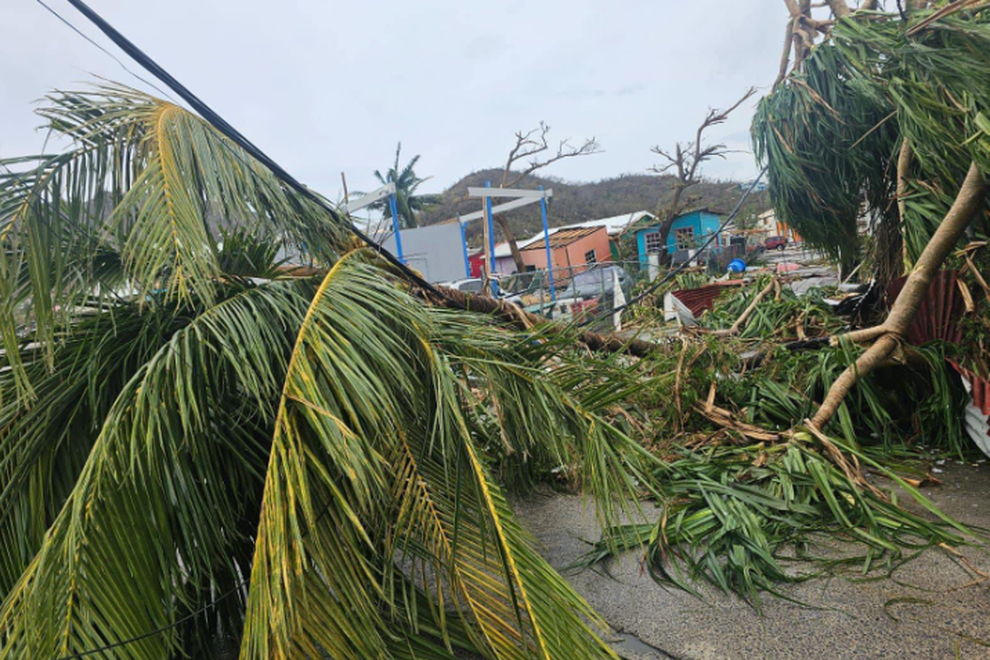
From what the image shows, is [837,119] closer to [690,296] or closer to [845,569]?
[845,569]

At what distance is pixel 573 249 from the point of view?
3133cm

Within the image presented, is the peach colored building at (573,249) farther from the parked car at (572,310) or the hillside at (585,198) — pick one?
the parked car at (572,310)

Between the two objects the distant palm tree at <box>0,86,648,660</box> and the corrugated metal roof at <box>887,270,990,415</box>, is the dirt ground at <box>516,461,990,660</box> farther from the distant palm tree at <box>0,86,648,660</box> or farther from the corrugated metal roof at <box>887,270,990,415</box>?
the corrugated metal roof at <box>887,270,990,415</box>

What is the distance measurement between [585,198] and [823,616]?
67.4 meters

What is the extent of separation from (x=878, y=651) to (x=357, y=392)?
198 cm

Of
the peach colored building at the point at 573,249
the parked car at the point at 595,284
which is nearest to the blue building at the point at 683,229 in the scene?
the peach colored building at the point at 573,249

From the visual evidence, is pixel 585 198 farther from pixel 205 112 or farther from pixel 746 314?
pixel 205 112

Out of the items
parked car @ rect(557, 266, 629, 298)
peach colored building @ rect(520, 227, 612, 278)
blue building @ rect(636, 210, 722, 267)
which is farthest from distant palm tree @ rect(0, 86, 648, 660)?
blue building @ rect(636, 210, 722, 267)

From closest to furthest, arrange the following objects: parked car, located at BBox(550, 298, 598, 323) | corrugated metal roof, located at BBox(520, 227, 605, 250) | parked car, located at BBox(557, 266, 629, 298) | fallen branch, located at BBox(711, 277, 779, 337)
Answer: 1. parked car, located at BBox(550, 298, 598, 323)
2. fallen branch, located at BBox(711, 277, 779, 337)
3. parked car, located at BBox(557, 266, 629, 298)
4. corrugated metal roof, located at BBox(520, 227, 605, 250)

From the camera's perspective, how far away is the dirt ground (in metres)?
2.02

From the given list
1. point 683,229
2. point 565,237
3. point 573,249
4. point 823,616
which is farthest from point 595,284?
point 683,229

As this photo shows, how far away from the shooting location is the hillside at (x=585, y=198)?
174 ft

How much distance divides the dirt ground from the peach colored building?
27156 mm

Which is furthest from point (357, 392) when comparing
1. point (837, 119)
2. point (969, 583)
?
point (837, 119)
